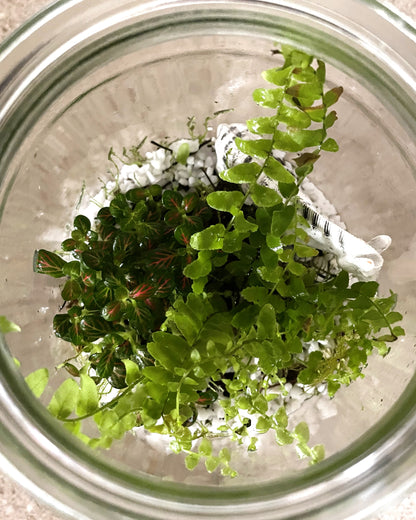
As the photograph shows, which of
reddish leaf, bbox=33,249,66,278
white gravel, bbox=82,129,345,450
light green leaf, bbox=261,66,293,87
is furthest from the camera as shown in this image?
white gravel, bbox=82,129,345,450

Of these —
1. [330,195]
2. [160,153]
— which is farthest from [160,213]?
[330,195]

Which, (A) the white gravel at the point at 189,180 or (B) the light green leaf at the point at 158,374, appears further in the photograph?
(A) the white gravel at the point at 189,180

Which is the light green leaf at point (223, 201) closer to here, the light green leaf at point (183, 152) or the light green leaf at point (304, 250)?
the light green leaf at point (304, 250)

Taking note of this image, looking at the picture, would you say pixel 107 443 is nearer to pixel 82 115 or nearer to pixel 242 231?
pixel 242 231

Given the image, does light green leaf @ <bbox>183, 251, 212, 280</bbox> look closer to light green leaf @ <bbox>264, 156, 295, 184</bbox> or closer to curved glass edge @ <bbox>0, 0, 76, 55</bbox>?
light green leaf @ <bbox>264, 156, 295, 184</bbox>

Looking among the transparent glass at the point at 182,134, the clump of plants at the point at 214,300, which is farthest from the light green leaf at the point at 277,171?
the transparent glass at the point at 182,134

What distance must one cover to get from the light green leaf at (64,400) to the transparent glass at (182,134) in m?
0.01

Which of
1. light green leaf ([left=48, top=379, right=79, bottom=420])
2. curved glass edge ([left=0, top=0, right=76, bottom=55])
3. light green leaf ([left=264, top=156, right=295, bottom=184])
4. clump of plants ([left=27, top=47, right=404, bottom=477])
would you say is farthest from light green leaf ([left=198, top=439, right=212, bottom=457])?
curved glass edge ([left=0, top=0, right=76, bottom=55])

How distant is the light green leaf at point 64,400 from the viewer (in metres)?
0.42

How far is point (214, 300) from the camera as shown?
0.47 meters

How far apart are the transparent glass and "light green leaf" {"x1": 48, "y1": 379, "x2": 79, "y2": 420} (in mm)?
13

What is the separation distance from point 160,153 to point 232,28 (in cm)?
17

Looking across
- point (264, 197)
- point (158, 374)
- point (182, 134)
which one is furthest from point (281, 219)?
point (182, 134)

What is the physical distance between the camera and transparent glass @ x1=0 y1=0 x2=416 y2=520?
0.42 meters
